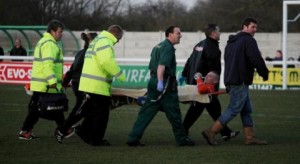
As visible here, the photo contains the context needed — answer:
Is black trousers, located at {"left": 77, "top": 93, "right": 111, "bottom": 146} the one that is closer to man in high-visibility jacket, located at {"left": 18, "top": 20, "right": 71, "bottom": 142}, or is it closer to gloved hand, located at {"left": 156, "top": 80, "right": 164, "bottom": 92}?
man in high-visibility jacket, located at {"left": 18, "top": 20, "right": 71, "bottom": 142}

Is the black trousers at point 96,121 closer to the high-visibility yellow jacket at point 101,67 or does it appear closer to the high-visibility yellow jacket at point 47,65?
the high-visibility yellow jacket at point 101,67

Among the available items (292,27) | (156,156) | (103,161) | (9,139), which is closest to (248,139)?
(156,156)

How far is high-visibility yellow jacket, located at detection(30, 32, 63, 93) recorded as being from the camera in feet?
45.9

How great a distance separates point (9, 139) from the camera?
1429 centimetres

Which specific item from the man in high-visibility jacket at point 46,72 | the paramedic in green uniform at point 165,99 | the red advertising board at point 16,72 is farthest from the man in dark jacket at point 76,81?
the red advertising board at point 16,72

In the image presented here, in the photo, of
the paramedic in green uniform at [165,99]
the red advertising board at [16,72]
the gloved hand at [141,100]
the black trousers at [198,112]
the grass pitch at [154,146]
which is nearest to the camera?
the grass pitch at [154,146]

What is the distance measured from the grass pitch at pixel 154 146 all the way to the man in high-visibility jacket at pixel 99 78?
0.31 meters

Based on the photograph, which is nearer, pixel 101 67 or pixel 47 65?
pixel 101 67

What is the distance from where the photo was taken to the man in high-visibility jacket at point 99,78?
13.2m

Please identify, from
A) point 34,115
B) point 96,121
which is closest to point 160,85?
point 96,121

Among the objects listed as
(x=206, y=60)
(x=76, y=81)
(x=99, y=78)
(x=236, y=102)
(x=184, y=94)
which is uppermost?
(x=206, y=60)

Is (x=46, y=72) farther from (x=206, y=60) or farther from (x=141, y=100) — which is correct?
(x=206, y=60)

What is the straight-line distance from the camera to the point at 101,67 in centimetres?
1333

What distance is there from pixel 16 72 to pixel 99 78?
18.5 meters
